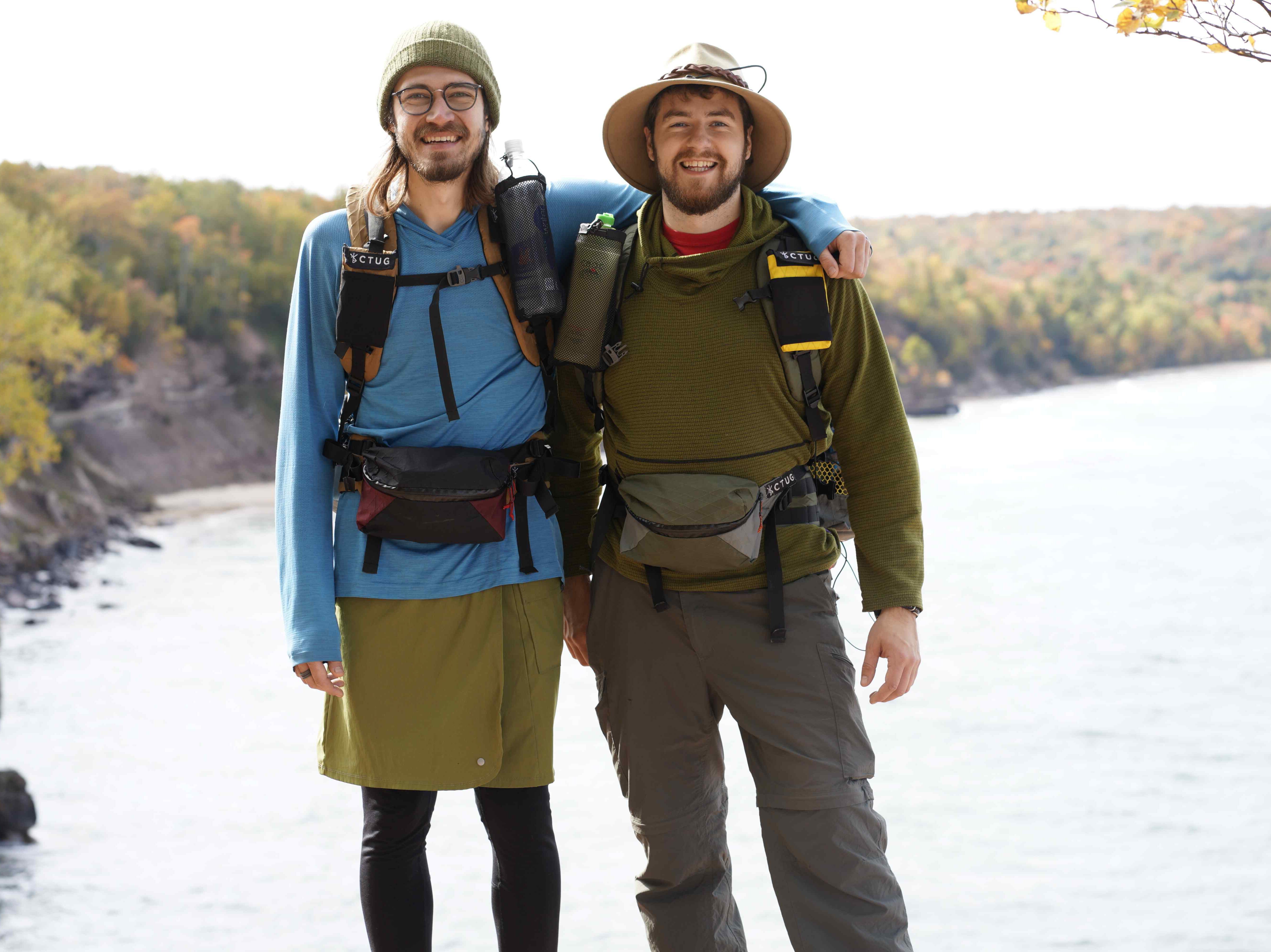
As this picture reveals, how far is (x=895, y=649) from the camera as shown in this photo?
7.32ft

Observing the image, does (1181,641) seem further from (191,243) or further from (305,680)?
(191,243)

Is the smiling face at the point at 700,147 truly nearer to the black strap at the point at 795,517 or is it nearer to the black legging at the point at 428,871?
the black strap at the point at 795,517

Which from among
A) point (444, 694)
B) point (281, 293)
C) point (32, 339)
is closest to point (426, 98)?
point (444, 694)

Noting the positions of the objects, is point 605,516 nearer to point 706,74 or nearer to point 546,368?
point 546,368

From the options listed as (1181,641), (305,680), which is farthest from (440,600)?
(1181,641)

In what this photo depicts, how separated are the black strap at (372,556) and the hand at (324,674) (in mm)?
176

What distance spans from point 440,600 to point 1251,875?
1380 cm

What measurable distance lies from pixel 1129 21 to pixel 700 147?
2.53 ft

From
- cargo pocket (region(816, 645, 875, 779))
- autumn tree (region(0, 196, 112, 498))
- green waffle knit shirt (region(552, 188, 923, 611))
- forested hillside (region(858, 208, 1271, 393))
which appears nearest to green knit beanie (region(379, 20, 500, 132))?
green waffle knit shirt (region(552, 188, 923, 611))

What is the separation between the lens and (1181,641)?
2589 centimetres

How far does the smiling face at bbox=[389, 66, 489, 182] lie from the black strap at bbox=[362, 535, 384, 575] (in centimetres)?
67

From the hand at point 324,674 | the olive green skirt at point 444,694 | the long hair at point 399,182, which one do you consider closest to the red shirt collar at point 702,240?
the long hair at point 399,182

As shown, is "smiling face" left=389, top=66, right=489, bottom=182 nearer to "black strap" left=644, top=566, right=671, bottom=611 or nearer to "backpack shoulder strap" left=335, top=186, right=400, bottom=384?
"backpack shoulder strap" left=335, top=186, right=400, bottom=384

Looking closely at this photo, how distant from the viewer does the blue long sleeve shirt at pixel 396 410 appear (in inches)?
86.0
